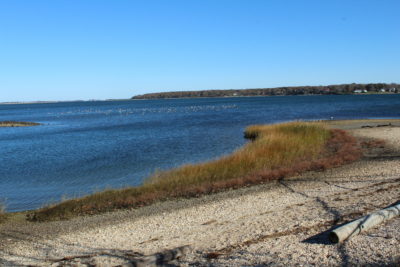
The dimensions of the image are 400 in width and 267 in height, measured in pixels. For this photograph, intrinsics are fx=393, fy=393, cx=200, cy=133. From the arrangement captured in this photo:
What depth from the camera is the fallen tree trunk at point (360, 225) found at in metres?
7.62

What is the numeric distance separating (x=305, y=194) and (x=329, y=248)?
5.54m

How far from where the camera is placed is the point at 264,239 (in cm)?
853

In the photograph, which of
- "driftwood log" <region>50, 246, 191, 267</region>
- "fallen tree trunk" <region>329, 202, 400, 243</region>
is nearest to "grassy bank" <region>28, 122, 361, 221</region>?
"driftwood log" <region>50, 246, 191, 267</region>

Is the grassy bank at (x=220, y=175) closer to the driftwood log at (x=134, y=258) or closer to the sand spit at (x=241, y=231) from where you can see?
the sand spit at (x=241, y=231)

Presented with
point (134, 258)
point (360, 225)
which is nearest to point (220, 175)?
point (134, 258)

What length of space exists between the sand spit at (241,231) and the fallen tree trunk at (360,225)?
0.14 meters

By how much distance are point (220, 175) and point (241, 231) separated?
7.47 m

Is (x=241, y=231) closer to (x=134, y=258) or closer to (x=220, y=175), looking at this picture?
(x=134, y=258)

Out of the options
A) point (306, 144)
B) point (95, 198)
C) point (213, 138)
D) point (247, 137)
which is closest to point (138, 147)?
point (213, 138)

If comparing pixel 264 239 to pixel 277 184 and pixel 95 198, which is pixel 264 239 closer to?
pixel 277 184

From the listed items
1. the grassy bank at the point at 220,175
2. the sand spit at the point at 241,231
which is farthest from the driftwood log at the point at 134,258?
the grassy bank at the point at 220,175

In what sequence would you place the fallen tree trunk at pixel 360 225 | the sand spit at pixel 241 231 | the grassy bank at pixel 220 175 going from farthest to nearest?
1. the grassy bank at pixel 220 175
2. the fallen tree trunk at pixel 360 225
3. the sand spit at pixel 241 231

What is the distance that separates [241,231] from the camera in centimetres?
941

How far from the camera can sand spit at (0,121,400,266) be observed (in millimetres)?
7438
